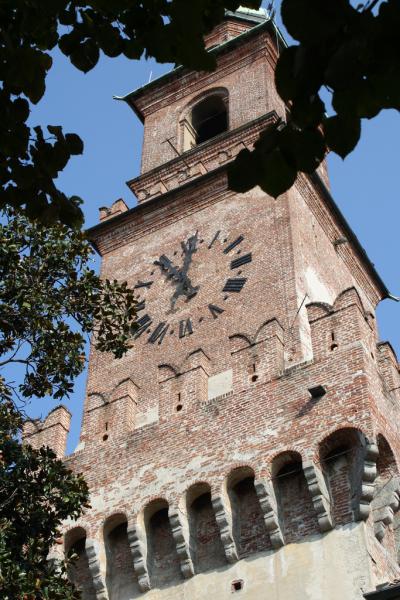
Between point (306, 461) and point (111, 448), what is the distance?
3966mm

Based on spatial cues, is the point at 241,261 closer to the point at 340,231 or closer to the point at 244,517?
the point at 340,231

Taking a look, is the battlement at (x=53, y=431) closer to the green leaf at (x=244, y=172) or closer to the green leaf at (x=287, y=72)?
the green leaf at (x=244, y=172)

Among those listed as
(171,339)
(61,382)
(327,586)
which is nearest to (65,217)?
(61,382)

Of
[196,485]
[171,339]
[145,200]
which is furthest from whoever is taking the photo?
[145,200]

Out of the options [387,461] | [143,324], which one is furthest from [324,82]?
[143,324]

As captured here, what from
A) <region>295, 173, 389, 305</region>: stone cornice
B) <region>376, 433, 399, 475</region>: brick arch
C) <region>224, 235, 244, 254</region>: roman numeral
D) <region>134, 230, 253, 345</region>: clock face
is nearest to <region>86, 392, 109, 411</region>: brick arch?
<region>134, 230, 253, 345</region>: clock face

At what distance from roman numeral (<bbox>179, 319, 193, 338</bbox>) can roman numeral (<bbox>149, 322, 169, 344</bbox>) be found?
0.36 meters

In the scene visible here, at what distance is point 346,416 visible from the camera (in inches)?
607

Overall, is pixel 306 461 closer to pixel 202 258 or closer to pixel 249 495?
pixel 249 495

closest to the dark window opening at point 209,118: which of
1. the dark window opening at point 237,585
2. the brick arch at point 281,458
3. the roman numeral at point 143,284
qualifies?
the roman numeral at point 143,284

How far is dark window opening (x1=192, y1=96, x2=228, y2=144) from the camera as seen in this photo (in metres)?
27.6

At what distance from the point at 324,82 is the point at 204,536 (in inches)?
459

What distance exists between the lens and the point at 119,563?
1641 centimetres

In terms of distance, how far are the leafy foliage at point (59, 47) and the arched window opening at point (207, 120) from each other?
19720 mm
